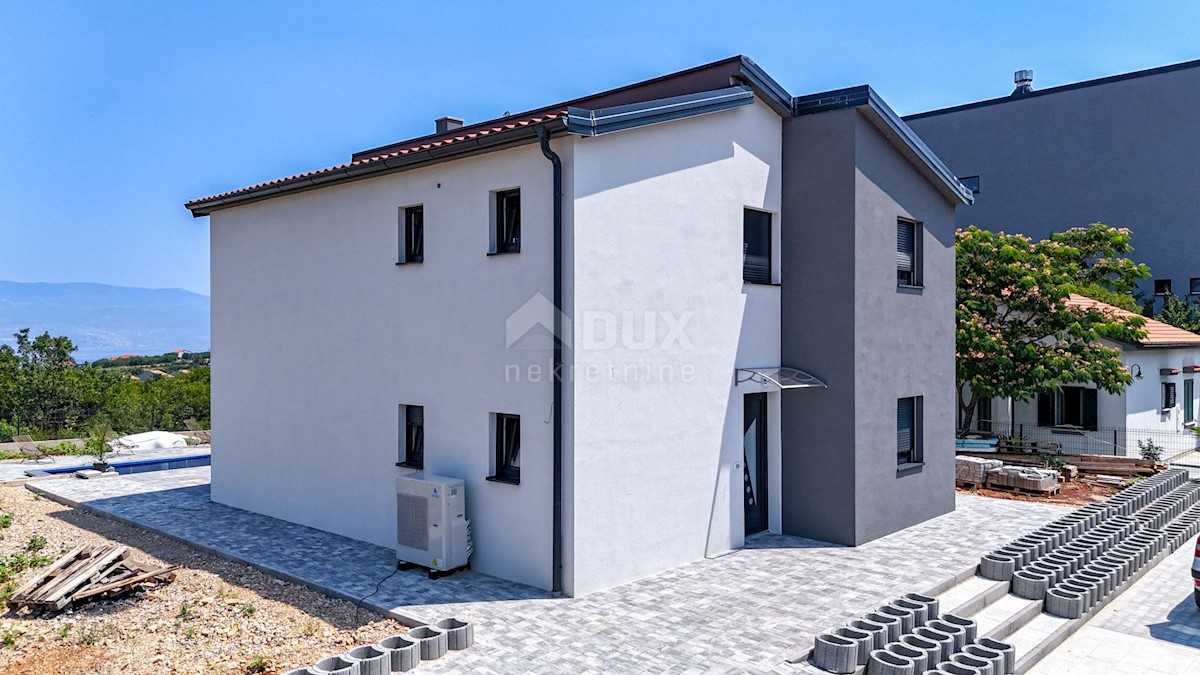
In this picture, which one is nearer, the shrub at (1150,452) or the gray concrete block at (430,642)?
the gray concrete block at (430,642)

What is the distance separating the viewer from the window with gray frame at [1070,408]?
21.5 metres

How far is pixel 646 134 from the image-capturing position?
32.1 feet

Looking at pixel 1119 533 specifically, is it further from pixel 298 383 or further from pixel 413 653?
pixel 298 383

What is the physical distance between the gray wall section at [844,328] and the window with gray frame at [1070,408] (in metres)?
12.0

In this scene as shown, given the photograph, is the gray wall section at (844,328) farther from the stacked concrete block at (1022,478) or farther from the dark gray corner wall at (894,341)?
the stacked concrete block at (1022,478)

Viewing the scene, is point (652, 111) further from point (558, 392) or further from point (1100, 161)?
point (1100, 161)

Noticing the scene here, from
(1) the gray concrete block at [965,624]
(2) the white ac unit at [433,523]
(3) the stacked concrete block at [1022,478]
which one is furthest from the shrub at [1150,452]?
(2) the white ac unit at [433,523]

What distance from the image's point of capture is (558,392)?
9.13 metres

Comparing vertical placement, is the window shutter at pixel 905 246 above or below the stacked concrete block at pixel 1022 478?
Answer: above

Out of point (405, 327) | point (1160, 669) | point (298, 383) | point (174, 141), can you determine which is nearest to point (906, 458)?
point (1160, 669)

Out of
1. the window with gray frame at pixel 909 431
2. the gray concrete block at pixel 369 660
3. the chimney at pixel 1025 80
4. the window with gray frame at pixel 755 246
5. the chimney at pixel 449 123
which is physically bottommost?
the gray concrete block at pixel 369 660

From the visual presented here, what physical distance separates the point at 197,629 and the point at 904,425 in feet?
35.6

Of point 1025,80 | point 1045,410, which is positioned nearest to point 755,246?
point 1045,410

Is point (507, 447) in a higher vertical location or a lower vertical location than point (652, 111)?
lower
